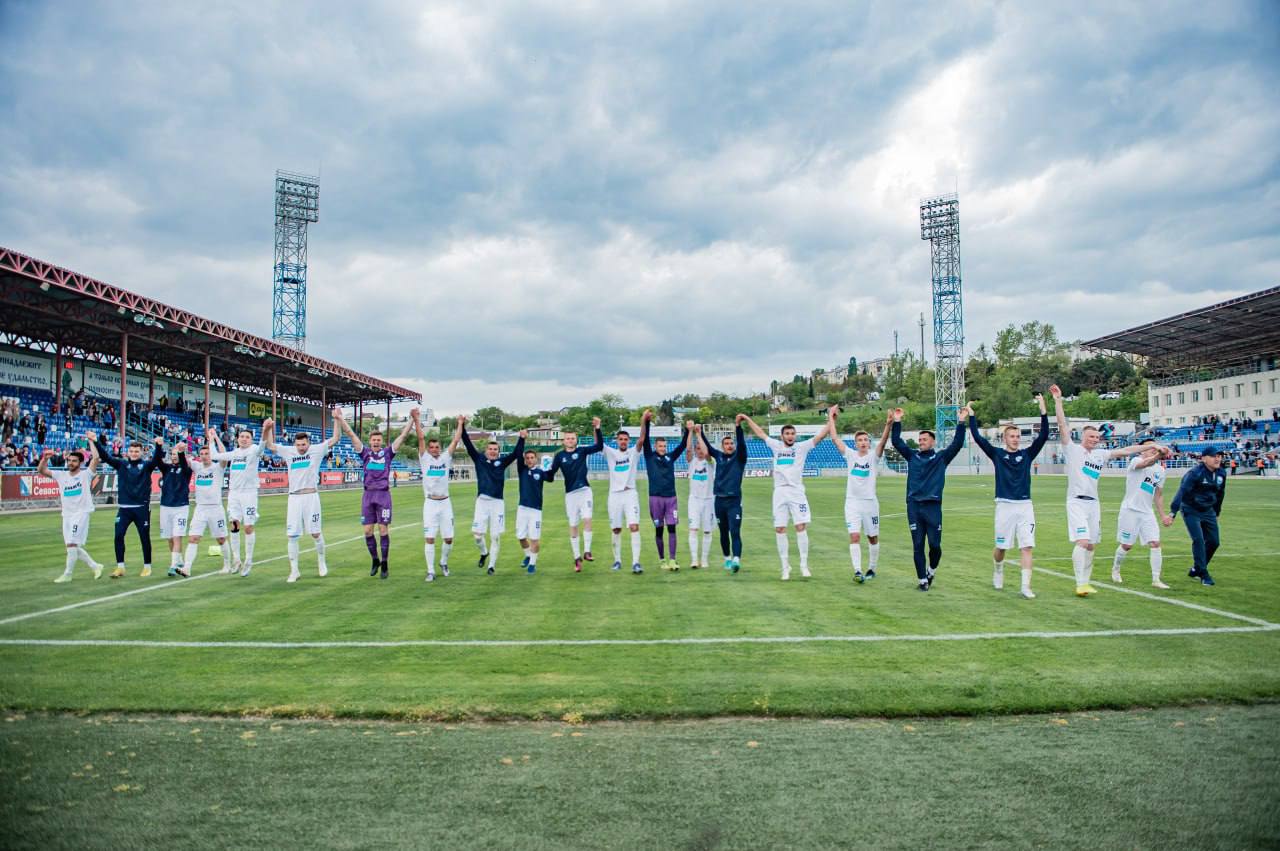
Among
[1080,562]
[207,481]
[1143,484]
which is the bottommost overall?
[1080,562]

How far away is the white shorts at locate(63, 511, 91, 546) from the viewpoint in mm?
11781

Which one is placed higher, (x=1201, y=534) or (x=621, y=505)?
(x=621, y=505)

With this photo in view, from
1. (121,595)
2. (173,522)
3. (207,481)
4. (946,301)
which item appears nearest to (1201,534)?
(121,595)

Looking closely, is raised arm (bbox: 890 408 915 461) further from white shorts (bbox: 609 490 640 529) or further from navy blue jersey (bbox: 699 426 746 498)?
white shorts (bbox: 609 490 640 529)

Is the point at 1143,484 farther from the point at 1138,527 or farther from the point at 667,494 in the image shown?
the point at 667,494

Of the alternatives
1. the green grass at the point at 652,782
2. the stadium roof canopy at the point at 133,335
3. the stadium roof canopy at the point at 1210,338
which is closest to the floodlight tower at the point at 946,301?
the stadium roof canopy at the point at 1210,338

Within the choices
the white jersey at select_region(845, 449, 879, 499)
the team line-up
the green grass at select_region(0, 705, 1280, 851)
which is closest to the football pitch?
the green grass at select_region(0, 705, 1280, 851)

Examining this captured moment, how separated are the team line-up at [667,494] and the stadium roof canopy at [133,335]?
22.4 m

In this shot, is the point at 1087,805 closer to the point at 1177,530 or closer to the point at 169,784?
the point at 169,784

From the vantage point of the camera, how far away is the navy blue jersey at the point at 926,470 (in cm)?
1034

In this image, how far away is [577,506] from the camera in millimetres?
12562

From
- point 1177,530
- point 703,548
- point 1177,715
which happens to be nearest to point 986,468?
point 1177,530

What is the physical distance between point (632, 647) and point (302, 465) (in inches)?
282

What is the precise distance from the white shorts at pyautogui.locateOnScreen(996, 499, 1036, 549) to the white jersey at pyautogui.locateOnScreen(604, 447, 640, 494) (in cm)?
567
